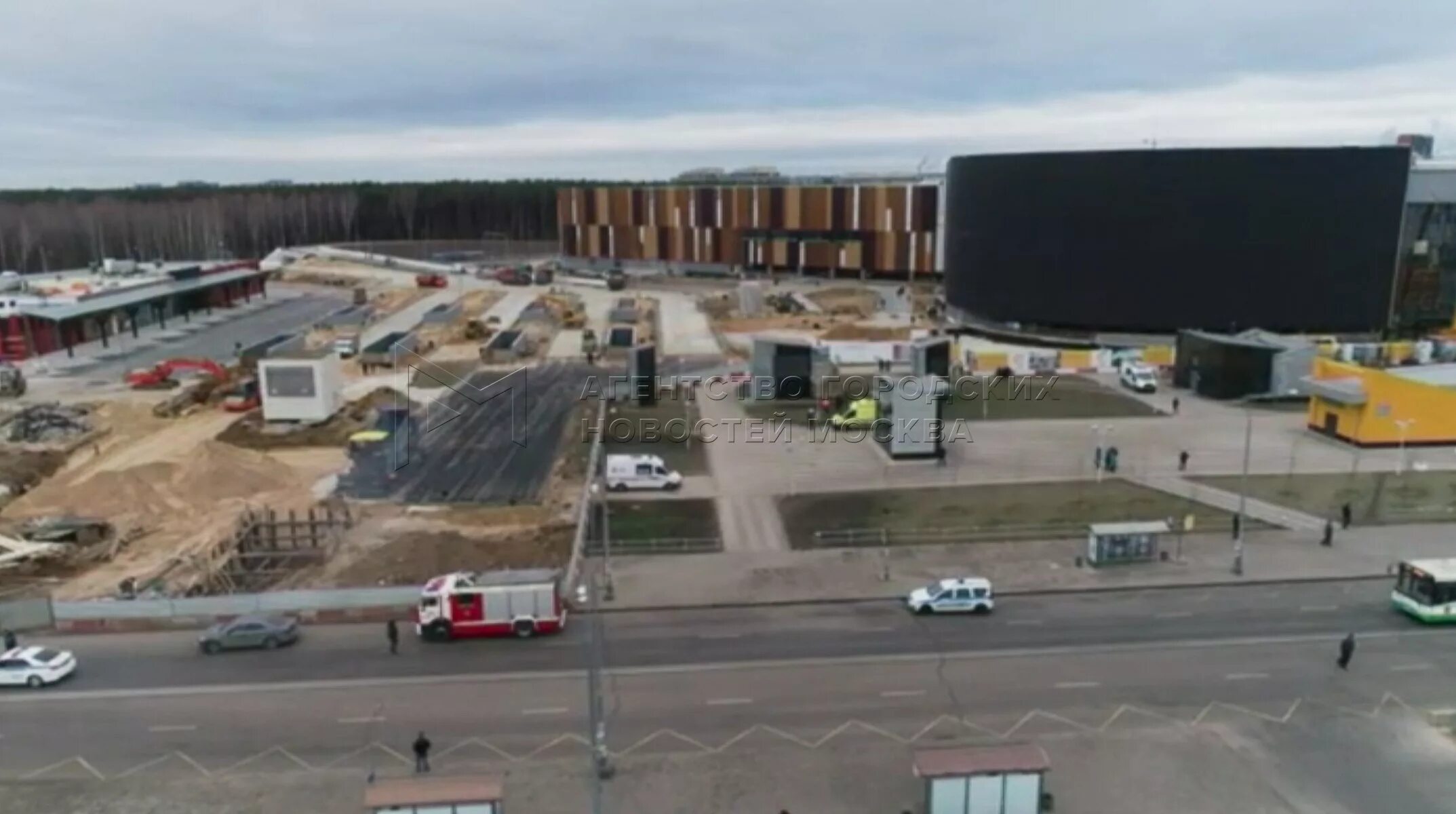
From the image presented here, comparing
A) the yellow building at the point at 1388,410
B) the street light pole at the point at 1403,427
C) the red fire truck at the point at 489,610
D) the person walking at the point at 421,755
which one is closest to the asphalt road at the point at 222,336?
the red fire truck at the point at 489,610

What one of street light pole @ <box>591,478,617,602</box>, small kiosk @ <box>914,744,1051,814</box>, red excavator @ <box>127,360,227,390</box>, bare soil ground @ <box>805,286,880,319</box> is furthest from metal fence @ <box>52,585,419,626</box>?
bare soil ground @ <box>805,286,880,319</box>

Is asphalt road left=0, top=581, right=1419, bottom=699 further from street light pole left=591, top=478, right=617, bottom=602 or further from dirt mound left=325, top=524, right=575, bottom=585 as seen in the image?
dirt mound left=325, top=524, right=575, bottom=585

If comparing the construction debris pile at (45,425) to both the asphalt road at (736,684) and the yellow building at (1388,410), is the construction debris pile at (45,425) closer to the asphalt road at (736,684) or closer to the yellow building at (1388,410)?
the asphalt road at (736,684)

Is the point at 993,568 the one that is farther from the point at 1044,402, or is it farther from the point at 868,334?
the point at 868,334

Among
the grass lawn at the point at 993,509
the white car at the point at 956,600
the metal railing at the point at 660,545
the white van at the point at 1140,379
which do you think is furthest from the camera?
the white van at the point at 1140,379


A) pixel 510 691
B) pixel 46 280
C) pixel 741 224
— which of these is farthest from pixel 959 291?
pixel 46 280

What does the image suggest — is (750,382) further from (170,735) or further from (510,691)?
(170,735)
